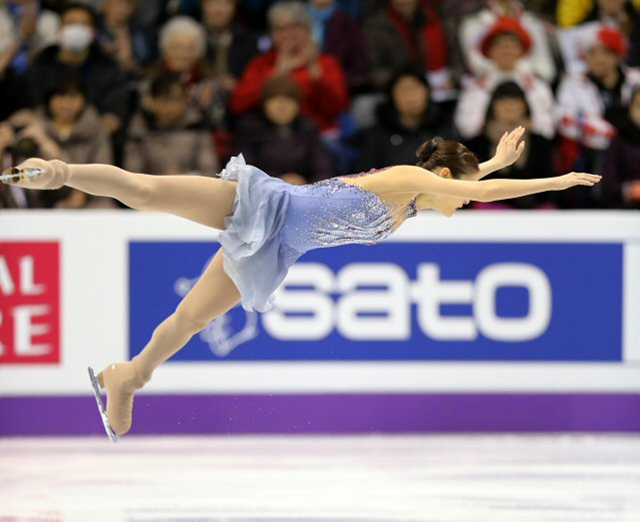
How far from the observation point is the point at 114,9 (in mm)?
8477

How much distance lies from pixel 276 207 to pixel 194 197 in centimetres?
34

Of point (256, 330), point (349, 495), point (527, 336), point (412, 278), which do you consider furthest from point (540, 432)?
point (349, 495)

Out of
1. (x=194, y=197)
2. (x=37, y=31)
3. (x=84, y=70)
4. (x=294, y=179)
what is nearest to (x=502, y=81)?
(x=294, y=179)

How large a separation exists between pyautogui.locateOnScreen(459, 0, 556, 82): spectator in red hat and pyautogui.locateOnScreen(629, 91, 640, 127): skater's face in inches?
21.9

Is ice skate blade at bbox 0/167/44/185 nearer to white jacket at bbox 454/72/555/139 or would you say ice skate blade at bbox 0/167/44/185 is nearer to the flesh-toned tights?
the flesh-toned tights

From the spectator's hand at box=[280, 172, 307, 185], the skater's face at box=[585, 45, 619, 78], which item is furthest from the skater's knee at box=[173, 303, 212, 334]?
the skater's face at box=[585, 45, 619, 78]

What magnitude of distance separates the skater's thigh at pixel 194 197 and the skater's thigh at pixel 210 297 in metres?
0.23

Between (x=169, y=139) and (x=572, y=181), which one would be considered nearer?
(x=572, y=181)

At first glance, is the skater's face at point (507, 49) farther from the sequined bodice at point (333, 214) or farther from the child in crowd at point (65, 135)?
the sequined bodice at point (333, 214)

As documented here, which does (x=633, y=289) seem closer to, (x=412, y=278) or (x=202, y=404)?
(x=412, y=278)

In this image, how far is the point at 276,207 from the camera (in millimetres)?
5184

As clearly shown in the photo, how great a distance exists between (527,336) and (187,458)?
1.98 m

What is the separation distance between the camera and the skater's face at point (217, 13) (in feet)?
27.5

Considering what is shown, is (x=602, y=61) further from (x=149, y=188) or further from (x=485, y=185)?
(x=149, y=188)
